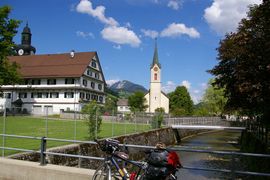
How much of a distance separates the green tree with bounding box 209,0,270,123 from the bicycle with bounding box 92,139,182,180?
6465 mm

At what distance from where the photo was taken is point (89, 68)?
243 feet

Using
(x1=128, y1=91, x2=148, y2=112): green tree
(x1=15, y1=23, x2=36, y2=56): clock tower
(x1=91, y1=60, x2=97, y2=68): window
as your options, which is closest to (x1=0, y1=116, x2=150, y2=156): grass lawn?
(x1=91, y1=60, x2=97, y2=68): window

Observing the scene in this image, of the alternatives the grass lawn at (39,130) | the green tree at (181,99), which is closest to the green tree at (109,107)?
the grass lawn at (39,130)

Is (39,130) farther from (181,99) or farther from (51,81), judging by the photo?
(181,99)

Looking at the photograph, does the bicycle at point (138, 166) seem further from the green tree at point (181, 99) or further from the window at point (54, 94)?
the green tree at point (181, 99)

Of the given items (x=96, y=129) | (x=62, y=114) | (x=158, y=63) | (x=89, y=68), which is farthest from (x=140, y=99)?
(x=96, y=129)

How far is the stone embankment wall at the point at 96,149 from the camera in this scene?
16.4 meters

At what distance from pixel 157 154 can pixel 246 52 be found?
9989 millimetres

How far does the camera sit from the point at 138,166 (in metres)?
6.88

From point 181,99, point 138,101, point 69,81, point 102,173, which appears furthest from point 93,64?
point 102,173

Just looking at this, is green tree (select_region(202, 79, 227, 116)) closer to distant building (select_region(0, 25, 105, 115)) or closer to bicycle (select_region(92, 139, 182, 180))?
distant building (select_region(0, 25, 105, 115))

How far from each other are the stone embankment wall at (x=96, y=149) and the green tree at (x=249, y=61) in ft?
16.5

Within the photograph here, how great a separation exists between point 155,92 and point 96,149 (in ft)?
277

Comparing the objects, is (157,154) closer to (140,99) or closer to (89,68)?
(89,68)
